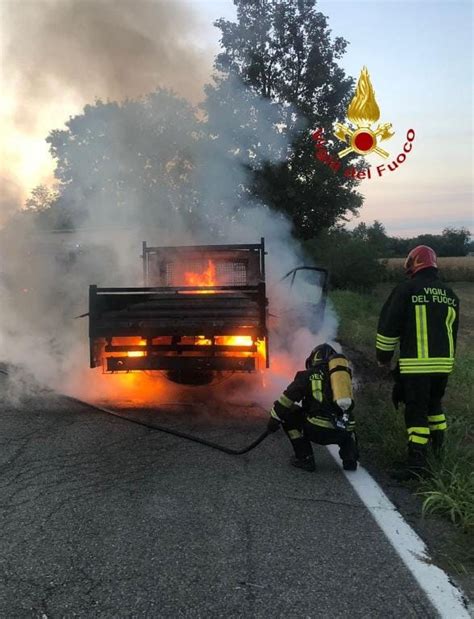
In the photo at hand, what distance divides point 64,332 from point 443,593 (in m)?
6.60

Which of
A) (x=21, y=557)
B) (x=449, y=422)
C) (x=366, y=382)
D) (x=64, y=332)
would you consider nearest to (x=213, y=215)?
(x=64, y=332)

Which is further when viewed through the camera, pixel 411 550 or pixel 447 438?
pixel 447 438

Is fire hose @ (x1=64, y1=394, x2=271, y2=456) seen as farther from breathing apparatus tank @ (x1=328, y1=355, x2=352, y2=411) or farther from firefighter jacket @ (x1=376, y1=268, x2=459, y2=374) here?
firefighter jacket @ (x1=376, y1=268, x2=459, y2=374)

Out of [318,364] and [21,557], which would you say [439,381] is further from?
[21,557]

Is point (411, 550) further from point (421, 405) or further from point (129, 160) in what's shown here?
point (129, 160)

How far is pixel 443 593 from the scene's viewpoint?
2457 mm

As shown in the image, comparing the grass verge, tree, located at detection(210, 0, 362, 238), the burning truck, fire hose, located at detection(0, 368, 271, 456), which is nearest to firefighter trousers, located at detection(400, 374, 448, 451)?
the grass verge

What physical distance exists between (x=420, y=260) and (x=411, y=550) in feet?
7.25

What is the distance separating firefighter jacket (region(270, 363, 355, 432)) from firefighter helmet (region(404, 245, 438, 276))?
107 cm

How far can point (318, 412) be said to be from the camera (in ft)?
13.3

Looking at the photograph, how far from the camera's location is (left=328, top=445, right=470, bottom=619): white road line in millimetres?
2377

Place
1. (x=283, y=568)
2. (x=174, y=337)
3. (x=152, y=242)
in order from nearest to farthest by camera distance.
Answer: (x=283, y=568), (x=174, y=337), (x=152, y=242)

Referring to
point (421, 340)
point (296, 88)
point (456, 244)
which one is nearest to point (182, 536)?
point (421, 340)

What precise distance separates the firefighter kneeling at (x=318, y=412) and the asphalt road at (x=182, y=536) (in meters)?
0.19
